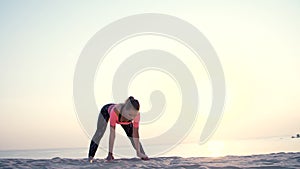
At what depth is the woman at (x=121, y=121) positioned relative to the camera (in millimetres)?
7869

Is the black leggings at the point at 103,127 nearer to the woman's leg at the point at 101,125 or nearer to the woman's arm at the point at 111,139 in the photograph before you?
the woman's leg at the point at 101,125

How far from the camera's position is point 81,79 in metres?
13.4

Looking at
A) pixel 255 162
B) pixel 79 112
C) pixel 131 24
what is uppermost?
pixel 131 24

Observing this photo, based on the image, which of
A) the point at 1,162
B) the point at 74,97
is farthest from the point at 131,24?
the point at 1,162

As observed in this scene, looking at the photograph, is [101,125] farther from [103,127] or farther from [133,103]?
[133,103]

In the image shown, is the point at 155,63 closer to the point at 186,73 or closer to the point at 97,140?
the point at 186,73

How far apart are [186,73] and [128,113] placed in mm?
7051

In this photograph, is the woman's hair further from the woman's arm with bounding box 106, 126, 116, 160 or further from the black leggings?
the black leggings

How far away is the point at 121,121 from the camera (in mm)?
8344

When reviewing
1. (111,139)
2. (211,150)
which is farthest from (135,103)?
(211,150)

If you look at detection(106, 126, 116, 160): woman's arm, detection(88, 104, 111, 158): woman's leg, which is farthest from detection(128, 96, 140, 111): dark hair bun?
detection(88, 104, 111, 158): woman's leg

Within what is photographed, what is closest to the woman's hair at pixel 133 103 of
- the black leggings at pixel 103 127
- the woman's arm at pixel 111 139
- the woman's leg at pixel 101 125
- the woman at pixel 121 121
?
the woman at pixel 121 121

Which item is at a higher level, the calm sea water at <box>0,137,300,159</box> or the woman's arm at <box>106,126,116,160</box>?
the calm sea water at <box>0,137,300,159</box>

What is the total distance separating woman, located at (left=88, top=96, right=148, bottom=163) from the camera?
7.87 metres
